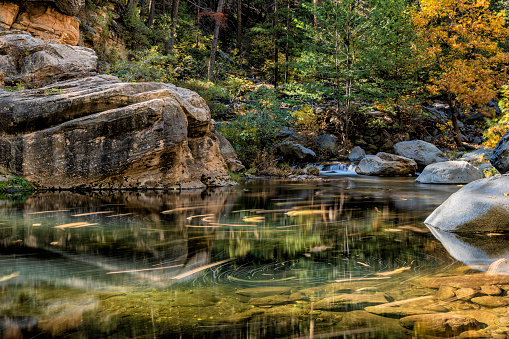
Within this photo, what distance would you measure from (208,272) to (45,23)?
13.1m

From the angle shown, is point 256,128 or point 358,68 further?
point 358,68

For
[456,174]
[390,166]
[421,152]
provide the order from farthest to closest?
1. [421,152]
2. [390,166]
3. [456,174]

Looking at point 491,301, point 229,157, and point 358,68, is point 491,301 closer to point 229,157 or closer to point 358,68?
point 229,157

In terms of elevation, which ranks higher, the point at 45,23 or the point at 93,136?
the point at 45,23

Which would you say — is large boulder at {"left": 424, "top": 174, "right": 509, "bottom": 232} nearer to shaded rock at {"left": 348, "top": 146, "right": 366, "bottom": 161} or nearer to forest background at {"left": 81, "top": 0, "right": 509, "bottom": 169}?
forest background at {"left": 81, "top": 0, "right": 509, "bottom": 169}

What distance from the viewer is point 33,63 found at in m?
8.88

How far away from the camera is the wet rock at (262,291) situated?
1819 millimetres

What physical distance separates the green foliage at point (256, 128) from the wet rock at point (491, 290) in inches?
443

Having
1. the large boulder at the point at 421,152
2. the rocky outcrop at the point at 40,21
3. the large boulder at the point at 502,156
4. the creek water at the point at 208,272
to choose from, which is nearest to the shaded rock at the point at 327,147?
the large boulder at the point at 421,152

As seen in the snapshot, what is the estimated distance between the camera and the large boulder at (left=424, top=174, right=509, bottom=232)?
3.39 meters

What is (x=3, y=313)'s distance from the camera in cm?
153

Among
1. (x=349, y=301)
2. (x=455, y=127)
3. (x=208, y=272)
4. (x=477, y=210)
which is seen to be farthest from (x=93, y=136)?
(x=455, y=127)

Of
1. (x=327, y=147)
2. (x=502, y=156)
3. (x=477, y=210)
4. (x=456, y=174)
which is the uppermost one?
(x=327, y=147)

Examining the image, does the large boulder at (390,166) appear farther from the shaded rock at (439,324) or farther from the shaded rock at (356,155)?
the shaded rock at (439,324)
